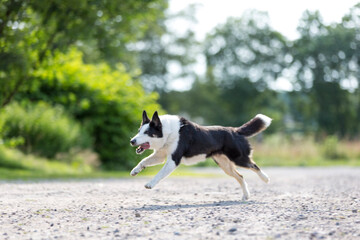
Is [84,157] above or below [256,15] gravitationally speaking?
below

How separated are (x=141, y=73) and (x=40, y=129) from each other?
3033 cm

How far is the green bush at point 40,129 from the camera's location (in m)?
16.6

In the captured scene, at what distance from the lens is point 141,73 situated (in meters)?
46.9

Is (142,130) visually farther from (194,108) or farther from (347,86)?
(194,108)

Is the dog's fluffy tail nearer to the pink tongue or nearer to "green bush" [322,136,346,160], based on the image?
the pink tongue

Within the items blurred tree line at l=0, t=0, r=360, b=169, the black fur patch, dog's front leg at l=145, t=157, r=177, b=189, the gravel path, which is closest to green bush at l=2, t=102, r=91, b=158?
blurred tree line at l=0, t=0, r=360, b=169

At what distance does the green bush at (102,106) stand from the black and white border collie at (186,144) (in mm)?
10253

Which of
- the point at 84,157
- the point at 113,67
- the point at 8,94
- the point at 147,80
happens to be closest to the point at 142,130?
the point at 8,94

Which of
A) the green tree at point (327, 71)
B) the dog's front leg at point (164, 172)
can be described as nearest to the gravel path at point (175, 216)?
the dog's front leg at point (164, 172)

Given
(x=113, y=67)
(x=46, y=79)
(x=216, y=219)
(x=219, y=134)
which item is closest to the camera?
(x=216, y=219)

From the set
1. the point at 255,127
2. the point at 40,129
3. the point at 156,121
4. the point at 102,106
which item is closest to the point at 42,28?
the point at 40,129

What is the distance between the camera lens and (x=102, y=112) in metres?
19.0

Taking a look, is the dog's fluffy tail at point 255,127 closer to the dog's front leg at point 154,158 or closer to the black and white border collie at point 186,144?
the black and white border collie at point 186,144

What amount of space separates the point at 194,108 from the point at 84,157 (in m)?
37.6
